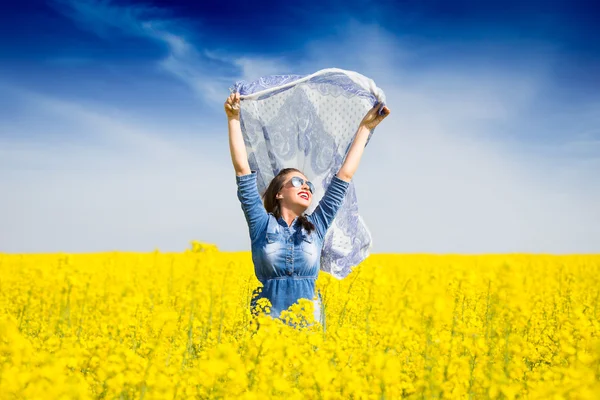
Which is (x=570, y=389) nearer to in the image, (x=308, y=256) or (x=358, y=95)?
(x=308, y=256)

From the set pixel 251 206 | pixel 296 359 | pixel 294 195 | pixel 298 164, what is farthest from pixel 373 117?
pixel 296 359

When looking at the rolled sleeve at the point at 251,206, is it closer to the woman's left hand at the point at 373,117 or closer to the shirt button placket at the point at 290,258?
the shirt button placket at the point at 290,258

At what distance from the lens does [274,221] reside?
3.46m

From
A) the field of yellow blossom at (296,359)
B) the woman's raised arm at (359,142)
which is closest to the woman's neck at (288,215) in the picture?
the woman's raised arm at (359,142)

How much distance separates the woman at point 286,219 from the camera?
3.37 m

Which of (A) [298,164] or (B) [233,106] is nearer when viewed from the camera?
(B) [233,106]

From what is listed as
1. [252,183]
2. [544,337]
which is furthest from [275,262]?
[544,337]

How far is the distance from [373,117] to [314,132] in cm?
50

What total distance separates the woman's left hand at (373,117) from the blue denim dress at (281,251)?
0.47 meters

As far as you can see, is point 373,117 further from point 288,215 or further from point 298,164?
point 288,215

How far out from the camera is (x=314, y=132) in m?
3.90

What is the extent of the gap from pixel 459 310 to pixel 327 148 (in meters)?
2.58

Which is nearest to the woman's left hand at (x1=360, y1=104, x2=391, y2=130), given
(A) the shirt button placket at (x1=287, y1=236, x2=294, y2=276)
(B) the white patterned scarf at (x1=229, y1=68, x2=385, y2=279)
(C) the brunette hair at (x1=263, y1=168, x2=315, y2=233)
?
(B) the white patterned scarf at (x1=229, y1=68, x2=385, y2=279)

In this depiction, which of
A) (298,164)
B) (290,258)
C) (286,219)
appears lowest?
(290,258)
